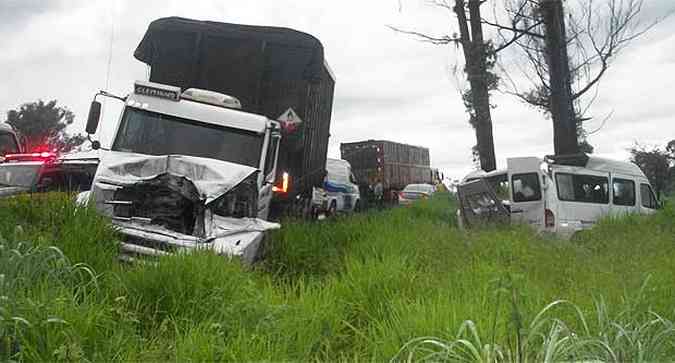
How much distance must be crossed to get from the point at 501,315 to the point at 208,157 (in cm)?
550

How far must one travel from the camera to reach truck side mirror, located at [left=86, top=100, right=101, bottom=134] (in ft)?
30.8

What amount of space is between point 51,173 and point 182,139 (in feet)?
15.7

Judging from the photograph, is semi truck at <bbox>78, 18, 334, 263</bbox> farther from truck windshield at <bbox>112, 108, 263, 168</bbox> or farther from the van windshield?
the van windshield

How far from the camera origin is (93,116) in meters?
9.41

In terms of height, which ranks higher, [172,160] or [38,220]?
[172,160]

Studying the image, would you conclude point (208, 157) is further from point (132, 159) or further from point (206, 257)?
point (206, 257)

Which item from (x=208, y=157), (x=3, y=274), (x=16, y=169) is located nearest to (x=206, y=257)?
(x=3, y=274)

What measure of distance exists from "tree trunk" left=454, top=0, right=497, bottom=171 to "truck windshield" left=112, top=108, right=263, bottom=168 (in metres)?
9.87

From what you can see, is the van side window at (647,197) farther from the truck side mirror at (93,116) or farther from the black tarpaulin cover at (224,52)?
the truck side mirror at (93,116)

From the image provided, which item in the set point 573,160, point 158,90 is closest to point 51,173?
point 158,90

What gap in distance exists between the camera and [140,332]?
179 inches

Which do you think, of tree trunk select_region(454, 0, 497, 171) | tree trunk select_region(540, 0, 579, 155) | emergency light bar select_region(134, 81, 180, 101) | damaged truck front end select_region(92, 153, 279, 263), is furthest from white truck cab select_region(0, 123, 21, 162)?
tree trunk select_region(540, 0, 579, 155)

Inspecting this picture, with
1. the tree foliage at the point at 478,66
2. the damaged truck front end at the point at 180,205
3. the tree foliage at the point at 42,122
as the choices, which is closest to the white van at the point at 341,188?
the tree foliage at the point at 478,66

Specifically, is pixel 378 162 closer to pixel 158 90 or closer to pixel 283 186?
pixel 283 186
